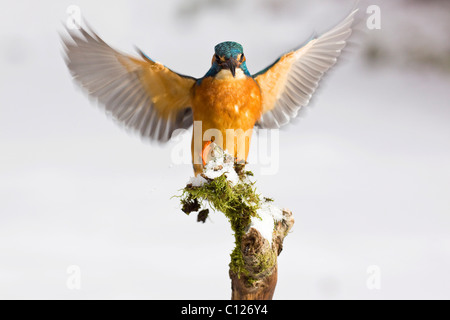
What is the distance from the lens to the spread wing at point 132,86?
13.1ft

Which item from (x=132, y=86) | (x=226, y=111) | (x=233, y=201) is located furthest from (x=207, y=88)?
(x=233, y=201)

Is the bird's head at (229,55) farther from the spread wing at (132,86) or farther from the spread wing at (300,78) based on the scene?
the spread wing at (300,78)

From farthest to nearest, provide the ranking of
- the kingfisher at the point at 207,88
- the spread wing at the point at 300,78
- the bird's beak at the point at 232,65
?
the spread wing at the point at 300,78 → the kingfisher at the point at 207,88 → the bird's beak at the point at 232,65

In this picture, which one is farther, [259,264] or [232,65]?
[232,65]

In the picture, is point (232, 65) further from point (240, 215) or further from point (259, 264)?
point (259, 264)

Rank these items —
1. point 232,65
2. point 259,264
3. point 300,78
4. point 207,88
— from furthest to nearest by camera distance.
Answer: point 300,78 < point 207,88 < point 232,65 < point 259,264

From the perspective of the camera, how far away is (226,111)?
3.89 meters

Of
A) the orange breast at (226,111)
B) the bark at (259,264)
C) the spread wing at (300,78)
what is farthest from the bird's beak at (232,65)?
the bark at (259,264)

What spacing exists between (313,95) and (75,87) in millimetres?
1772

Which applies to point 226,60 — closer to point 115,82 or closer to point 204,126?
point 204,126

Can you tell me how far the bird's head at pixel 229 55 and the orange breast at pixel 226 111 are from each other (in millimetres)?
105

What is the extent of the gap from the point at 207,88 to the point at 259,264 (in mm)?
1228

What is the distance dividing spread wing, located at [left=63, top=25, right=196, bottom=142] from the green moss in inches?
27.0

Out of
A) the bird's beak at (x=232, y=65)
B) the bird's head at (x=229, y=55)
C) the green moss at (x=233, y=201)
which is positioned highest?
the bird's head at (x=229, y=55)
